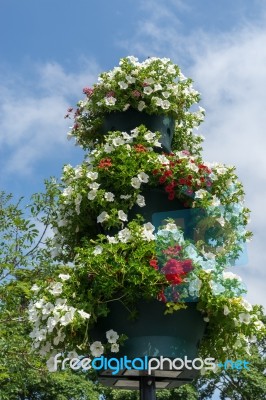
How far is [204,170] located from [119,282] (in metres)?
1.44

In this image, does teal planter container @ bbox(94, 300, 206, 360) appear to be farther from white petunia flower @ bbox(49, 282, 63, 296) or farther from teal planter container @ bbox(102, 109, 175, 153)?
teal planter container @ bbox(102, 109, 175, 153)

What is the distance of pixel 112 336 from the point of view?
4.47m

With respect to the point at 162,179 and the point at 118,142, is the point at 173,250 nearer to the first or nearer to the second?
the point at 162,179

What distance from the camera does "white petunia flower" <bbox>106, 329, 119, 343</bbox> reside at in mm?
4445

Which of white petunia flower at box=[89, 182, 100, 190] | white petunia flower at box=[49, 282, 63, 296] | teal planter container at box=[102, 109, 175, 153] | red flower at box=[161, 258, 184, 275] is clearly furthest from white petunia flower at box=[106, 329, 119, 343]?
teal planter container at box=[102, 109, 175, 153]

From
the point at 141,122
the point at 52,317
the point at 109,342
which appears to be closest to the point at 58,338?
the point at 52,317

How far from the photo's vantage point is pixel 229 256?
516 centimetres

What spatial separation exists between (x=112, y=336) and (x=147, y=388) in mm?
600

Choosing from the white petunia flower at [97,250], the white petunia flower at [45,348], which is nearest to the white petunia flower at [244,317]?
the white petunia flower at [97,250]

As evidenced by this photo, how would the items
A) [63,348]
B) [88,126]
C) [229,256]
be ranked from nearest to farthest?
[63,348], [229,256], [88,126]

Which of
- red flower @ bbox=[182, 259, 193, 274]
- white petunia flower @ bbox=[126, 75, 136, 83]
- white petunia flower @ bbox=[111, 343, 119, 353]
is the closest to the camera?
white petunia flower @ bbox=[111, 343, 119, 353]

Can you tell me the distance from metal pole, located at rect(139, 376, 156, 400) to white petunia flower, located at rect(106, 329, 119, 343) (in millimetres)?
516

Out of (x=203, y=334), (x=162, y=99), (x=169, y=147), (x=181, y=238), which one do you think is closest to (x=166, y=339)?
(x=203, y=334)

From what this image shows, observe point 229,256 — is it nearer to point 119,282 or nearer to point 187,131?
point 119,282
